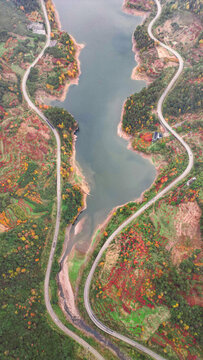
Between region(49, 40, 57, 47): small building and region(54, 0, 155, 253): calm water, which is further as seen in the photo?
region(49, 40, 57, 47): small building

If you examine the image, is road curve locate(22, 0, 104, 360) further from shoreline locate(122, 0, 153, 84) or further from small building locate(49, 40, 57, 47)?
shoreline locate(122, 0, 153, 84)

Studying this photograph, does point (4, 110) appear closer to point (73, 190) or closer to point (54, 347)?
point (73, 190)

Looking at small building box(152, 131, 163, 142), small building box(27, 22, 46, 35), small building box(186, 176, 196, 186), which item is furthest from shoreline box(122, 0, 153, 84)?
small building box(186, 176, 196, 186)

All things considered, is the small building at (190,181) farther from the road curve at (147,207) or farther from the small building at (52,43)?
the small building at (52,43)

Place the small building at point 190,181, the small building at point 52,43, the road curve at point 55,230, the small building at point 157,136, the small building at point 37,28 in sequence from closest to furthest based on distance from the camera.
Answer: the road curve at point 55,230 → the small building at point 190,181 → the small building at point 157,136 → the small building at point 52,43 → the small building at point 37,28

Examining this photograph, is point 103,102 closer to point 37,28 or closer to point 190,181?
point 190,181

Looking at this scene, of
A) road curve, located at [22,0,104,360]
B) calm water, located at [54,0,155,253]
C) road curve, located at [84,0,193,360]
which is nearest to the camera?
road curve, located at [84,0,193,360]

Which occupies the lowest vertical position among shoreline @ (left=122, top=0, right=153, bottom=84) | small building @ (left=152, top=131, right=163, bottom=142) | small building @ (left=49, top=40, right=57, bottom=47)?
small building @ (left=152, top=131, right=163, bottom=142)

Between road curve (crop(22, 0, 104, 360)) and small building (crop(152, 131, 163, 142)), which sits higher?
small building (crop(152, 131, 163, 142))

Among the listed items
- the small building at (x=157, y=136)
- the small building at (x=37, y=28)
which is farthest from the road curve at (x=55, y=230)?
the small building at (x=157, y=136)

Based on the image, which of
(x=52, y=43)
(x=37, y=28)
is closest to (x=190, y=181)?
(x=52, y=43)
